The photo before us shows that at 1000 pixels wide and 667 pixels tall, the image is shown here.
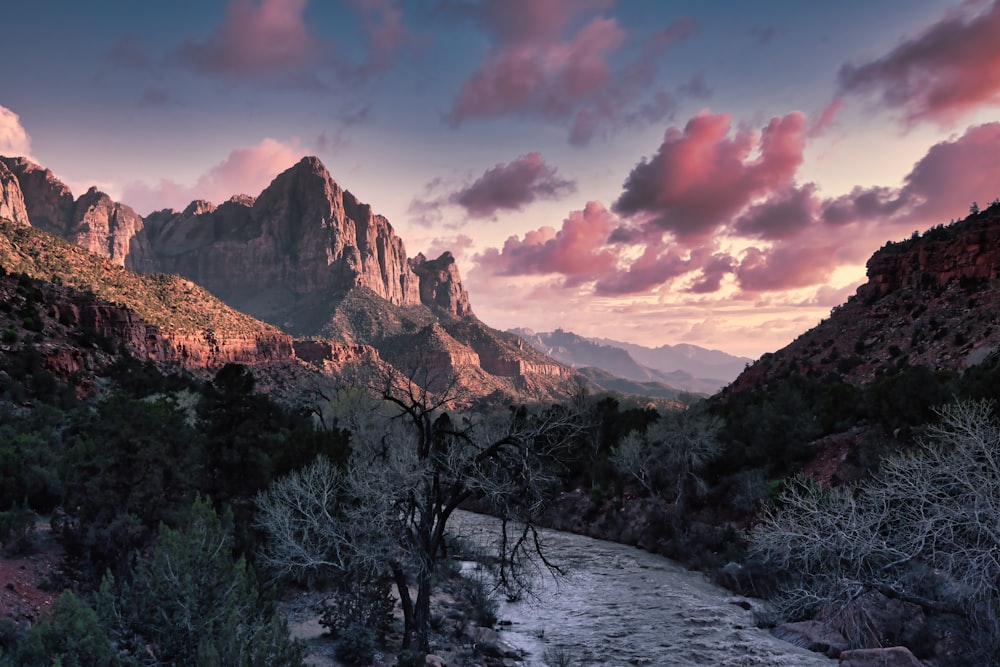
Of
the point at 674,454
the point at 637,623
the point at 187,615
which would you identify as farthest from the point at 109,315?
the point at 637,623

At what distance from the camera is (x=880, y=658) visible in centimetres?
1289

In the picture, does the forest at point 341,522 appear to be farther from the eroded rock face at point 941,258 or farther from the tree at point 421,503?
the eroded rock face at point 941,258

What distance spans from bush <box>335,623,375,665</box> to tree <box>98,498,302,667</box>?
4.31 metres

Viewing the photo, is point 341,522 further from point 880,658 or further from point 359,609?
point 880,658

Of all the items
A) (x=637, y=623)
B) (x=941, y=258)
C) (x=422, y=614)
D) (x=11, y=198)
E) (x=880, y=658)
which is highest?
(x=11, y=198)

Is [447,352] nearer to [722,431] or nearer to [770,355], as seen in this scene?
[770,355]

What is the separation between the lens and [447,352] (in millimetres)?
121750

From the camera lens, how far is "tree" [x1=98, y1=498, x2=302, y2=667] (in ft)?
25.6

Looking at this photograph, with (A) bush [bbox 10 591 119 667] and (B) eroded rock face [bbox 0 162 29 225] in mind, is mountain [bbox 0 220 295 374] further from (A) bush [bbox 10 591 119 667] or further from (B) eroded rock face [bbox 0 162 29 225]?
(B) eroded rock face [bbox 0 162 29 225]

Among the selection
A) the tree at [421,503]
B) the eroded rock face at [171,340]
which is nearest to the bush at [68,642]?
the tree at [421,503]

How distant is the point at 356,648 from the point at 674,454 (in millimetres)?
26289

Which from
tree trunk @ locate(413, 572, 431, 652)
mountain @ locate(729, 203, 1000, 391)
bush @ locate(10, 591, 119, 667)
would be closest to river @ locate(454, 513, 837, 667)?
tree trunk @ locate(413, 572, 431, 652)

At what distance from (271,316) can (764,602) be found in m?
203

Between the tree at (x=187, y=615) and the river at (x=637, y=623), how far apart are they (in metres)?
8.81
